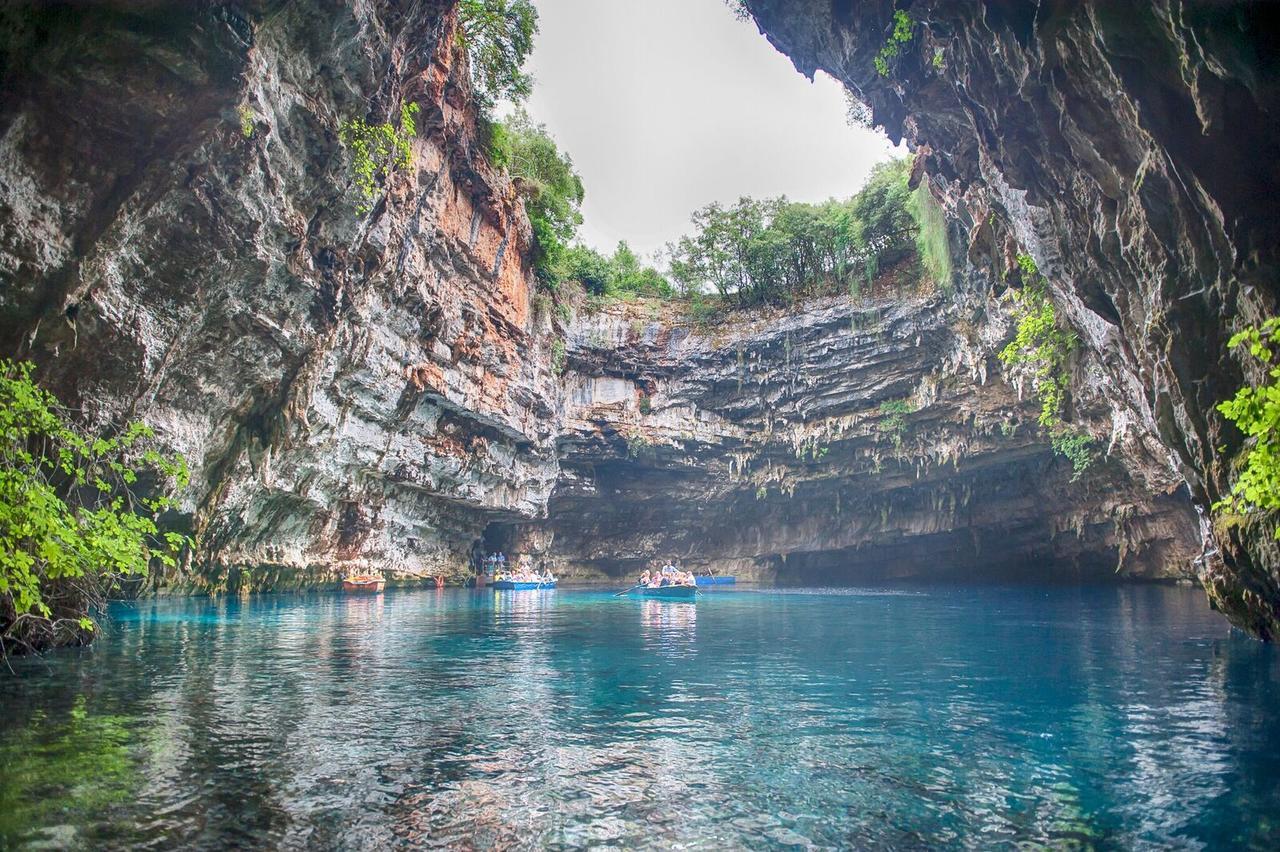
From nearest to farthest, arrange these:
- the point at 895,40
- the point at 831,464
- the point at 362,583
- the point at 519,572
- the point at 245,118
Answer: the point at 245,118 → the point at 895,40 → the point at 362,583 → the point at 831,464 → the point at 519,572

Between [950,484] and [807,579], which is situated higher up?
[950,484]

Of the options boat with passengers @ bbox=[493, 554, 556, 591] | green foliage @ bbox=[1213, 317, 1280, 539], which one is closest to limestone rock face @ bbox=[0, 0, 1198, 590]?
boat with passengers @ bbox=[493, 554, 556, 591]

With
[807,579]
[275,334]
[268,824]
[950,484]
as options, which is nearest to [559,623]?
[275,334]

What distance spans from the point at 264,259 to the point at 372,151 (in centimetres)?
350

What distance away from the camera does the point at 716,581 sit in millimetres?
42281

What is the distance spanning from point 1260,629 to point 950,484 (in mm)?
24877

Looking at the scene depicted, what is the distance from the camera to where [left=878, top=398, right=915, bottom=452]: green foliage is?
32969mm

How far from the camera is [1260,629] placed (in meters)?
12.9

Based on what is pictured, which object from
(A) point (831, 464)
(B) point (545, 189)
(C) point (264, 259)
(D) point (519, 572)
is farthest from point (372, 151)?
(A) point (831, 464)

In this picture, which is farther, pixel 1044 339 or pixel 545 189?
pixel 545 189

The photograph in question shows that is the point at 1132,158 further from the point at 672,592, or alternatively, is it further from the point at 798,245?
the point at 798,245

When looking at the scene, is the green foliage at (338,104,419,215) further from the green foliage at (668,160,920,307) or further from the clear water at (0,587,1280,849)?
the green foliage at (668,160,920,307)

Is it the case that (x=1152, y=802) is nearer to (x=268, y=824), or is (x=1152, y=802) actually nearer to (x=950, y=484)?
(x=268, y=824)

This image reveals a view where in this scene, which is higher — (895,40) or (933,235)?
(933,235)
